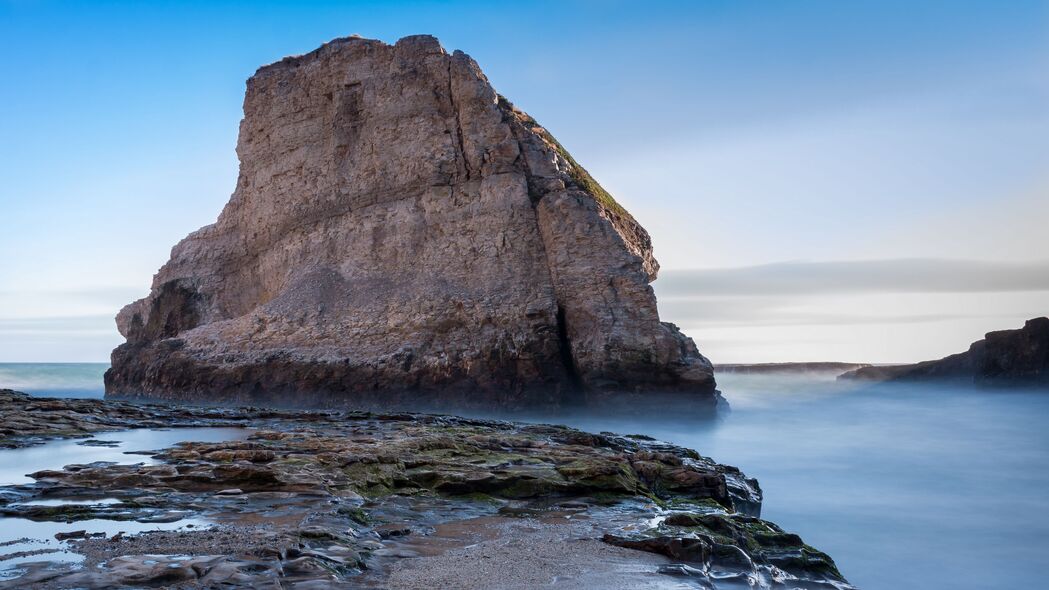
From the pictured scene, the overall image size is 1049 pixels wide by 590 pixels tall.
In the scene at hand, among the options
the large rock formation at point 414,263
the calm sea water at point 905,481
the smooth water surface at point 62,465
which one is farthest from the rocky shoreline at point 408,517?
the large rock formation at point 414,263

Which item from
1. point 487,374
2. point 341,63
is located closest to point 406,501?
point 487,374

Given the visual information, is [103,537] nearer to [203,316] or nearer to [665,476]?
[665,476]

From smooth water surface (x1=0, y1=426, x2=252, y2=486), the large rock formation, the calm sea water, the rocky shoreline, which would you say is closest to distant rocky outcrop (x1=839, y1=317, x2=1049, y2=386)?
the calm sea water

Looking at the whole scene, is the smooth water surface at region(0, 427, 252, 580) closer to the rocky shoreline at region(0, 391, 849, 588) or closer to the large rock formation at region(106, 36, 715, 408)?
the rocky shoreline at region(0, 391, 849, 588)

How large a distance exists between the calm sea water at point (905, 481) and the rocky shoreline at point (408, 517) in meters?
1.64

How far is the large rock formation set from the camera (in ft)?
76.1

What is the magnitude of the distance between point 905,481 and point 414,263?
54.6 feet

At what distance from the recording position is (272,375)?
25.6m

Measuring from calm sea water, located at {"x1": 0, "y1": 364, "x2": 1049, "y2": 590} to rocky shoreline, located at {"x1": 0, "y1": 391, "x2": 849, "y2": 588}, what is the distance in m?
1.64

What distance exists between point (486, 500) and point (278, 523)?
7.55ft

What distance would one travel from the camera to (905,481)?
14484mm

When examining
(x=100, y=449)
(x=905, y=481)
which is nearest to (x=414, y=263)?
(x=100, y=449)

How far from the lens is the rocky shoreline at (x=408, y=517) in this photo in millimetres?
5113

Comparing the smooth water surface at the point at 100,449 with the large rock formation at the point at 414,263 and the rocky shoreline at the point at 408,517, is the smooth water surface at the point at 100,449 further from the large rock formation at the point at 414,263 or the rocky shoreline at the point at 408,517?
the large rock formation at the point at 414,263
